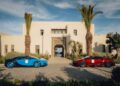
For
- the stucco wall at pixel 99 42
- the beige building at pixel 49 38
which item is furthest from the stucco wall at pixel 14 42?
the stucco wall at pixel 99 42

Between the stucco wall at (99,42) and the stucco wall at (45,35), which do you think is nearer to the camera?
the stucco wall at (99,42)

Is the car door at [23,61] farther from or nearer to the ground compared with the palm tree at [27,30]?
nearer to the ground

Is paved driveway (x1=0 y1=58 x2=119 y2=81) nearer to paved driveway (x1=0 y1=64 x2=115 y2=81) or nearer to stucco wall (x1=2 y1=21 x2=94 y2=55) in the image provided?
paved driveway (x1=0 y1=64 x2=115 y2=81)

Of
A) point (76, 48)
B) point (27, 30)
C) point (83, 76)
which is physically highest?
point (27, 30)

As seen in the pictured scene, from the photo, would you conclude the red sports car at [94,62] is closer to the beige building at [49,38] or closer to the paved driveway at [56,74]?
the paved driveway at [56,74]

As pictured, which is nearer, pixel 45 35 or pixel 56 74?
pixel 56 74

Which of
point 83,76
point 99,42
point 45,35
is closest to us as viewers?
point 83,76

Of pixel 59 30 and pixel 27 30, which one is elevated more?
pixel 59 30

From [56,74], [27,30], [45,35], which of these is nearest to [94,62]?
[56,74]

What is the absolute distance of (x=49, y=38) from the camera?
1654 inches

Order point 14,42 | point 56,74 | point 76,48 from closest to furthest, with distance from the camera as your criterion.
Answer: point 56,74 → point 76,48 → point 14,42

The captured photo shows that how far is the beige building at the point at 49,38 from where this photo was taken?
41688 millimetres

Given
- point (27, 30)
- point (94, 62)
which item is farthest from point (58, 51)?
point (94, 62)

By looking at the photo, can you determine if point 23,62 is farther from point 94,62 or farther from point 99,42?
point 99,42
